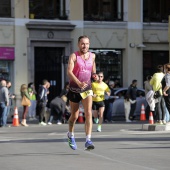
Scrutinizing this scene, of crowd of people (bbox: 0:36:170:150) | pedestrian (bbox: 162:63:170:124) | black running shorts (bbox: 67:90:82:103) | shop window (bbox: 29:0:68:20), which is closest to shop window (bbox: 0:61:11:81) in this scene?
shop window (bbox: 29:0:68:20)

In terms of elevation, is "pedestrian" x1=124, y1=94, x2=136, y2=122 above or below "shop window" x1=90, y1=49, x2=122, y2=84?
below

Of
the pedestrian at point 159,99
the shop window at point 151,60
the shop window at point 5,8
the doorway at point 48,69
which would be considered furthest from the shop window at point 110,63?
the pedestrian at point 159,99

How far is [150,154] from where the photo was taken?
1304cm

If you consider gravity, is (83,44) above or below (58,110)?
above

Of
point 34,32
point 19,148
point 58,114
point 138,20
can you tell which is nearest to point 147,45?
point 138,20

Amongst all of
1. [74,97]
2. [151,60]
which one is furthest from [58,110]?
[74,97]

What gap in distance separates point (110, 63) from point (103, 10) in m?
2.83

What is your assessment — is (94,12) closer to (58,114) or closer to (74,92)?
(58,114)

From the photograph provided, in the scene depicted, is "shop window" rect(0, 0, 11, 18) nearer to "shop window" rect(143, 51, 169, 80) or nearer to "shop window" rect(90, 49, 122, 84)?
"shop window" rect(90, 49, 122, 84)

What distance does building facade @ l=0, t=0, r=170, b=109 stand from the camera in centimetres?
3744

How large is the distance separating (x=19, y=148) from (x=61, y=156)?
2356mm

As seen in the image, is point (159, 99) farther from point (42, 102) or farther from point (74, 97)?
point (74, 97)

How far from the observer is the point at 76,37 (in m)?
39.0

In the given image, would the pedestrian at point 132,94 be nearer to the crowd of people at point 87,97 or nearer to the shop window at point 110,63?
the crowd of people at point 87,97
